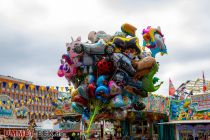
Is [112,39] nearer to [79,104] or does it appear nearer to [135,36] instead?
[135,36]

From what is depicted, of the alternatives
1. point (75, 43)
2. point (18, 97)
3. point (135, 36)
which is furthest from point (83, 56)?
point (18, 97)

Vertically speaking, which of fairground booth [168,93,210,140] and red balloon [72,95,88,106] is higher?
red balloon [72,95,88,106]

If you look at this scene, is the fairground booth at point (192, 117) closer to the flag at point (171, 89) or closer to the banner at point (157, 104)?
the banner at point (157, 104)

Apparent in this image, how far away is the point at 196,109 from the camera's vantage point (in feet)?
80.9

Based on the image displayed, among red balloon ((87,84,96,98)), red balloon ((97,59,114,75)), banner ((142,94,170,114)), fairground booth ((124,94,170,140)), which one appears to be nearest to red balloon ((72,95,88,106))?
red balloon ((87,84,96,98))

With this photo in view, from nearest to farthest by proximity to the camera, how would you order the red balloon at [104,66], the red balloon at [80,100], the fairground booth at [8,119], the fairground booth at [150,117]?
the red balloon at [104,66], the red balloon at [80,100], the fairground booth at [150,117], the fairground booth at [8,119]

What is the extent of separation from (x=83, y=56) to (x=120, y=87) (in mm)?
2596

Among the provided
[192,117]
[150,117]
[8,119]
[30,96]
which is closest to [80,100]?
[192,117]

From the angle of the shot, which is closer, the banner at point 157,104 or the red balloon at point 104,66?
the red balloon at point 104,66

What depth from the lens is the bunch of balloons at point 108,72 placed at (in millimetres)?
17875

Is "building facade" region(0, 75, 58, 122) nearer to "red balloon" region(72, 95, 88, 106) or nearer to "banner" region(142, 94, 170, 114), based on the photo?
"banner" region(142, 94, 170, 114)

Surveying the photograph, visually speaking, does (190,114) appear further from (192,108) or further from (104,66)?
(104,66)

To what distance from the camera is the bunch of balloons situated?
58.6 feet

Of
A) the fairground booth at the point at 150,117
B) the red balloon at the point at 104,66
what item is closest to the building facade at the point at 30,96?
the fairground booth at the point at 150,117
